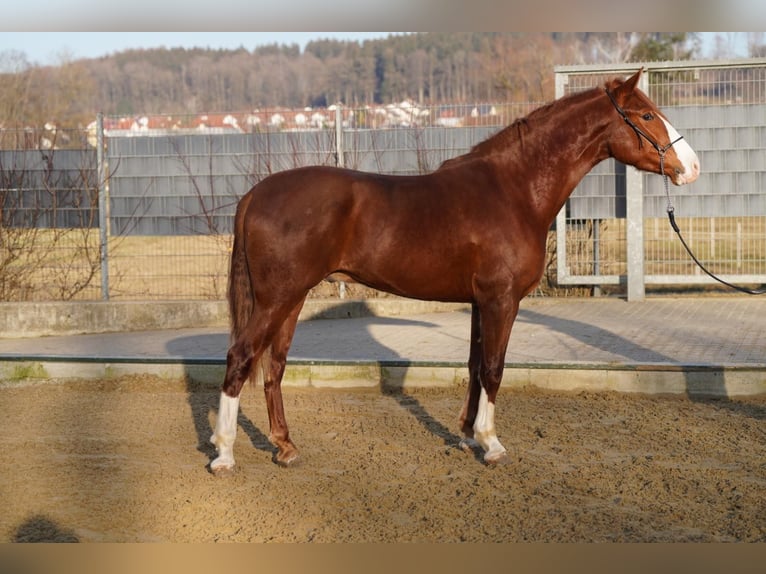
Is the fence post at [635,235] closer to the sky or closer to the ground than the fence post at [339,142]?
closer to the ground

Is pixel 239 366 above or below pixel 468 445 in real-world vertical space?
above

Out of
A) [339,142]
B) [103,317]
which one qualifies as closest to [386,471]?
[103,317]

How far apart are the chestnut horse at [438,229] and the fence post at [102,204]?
7.03m

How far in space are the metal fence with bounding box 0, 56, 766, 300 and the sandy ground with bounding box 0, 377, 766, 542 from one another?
514 centimetres

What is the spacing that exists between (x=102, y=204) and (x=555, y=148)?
8.26m

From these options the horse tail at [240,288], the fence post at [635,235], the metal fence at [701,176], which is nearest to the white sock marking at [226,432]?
the horse tail at [240,288]

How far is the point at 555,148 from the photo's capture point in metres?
5.91

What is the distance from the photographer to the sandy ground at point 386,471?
4520 millimetres

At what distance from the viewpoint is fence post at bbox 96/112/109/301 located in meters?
12.3

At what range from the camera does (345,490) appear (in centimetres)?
516

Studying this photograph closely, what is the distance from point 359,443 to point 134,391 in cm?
274

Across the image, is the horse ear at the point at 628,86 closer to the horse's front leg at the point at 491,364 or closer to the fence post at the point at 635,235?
the horse's front leg at the point at 491,364

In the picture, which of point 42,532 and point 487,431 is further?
point 487,431

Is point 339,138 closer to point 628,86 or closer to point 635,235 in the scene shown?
point 635,235
